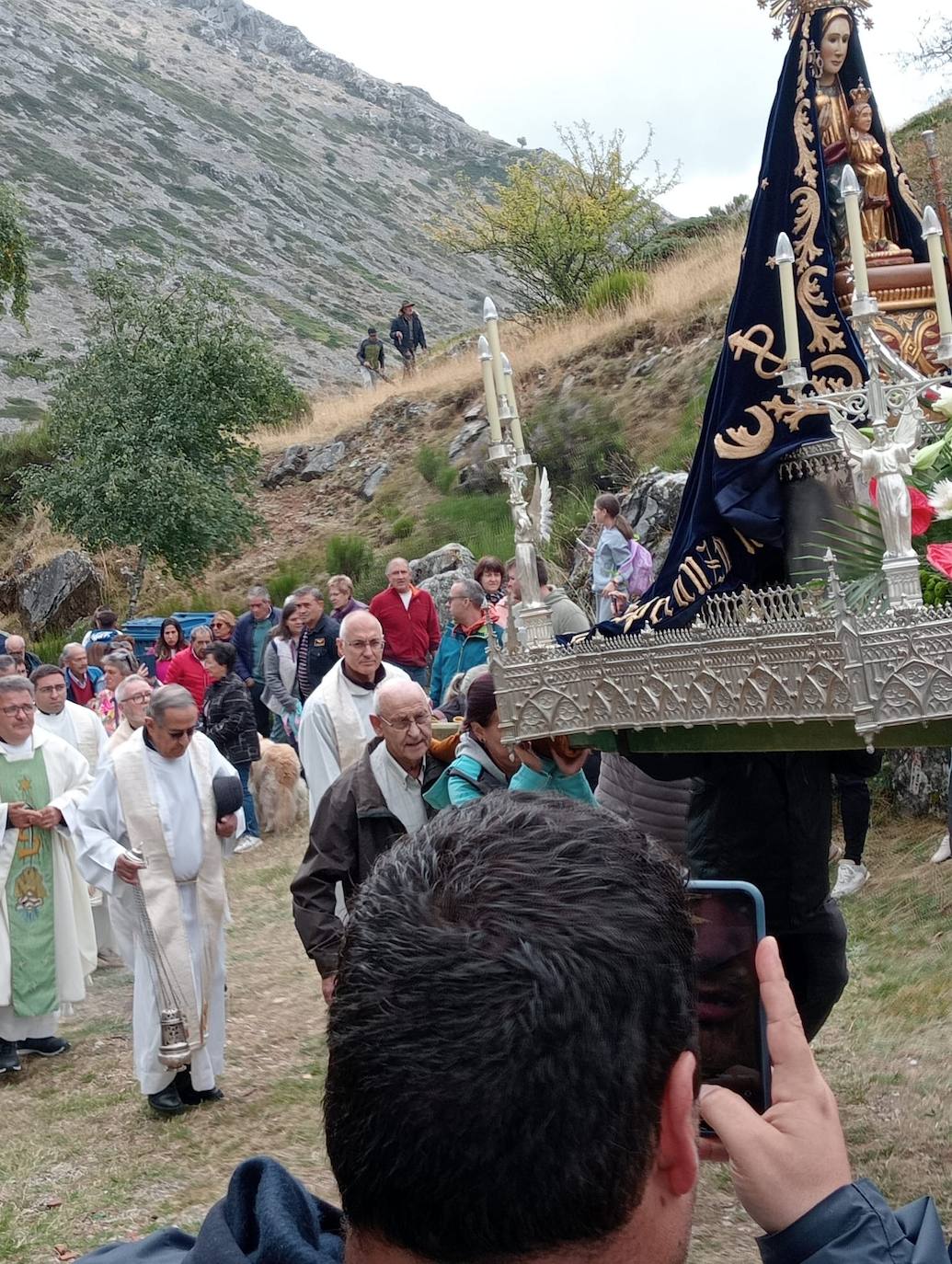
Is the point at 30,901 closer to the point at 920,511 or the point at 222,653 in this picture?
the point at 222,653

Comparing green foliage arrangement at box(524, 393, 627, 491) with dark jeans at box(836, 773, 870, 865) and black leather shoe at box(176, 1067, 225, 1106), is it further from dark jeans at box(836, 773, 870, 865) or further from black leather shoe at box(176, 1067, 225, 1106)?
black leather shoe at box(176, 1067, 225, 1106)

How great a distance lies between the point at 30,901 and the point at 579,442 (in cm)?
1113

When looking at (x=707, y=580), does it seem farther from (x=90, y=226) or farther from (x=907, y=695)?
(x=90, y=226)

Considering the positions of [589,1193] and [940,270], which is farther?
[940,270]

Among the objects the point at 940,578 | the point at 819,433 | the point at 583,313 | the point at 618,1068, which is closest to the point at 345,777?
the point at 819,433

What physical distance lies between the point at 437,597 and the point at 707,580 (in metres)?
10.5

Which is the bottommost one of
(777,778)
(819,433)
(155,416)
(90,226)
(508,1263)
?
(777,778)

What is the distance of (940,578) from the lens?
324cm

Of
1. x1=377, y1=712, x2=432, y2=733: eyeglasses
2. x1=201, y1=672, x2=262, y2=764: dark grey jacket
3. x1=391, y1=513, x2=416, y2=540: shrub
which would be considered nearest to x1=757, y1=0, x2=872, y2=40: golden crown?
x1=377, y1=712, x2=432, y2=733: eyeglasses

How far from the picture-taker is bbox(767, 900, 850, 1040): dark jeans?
411cm

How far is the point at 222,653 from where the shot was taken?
11477 millimetres

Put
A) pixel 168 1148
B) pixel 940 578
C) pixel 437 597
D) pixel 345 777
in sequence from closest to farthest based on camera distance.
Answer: pixel 940 578
pixel 345 777
pixel 168 1148
pixel 437 597

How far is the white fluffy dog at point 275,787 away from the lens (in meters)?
12.0

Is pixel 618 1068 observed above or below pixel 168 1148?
above
